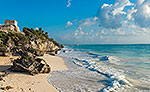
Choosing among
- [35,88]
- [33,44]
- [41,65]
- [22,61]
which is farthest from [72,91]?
[33,44]

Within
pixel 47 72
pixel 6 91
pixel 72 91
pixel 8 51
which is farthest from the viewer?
pixel 8 51

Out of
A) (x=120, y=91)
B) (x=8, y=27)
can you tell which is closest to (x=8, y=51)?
(x=120, y=91)

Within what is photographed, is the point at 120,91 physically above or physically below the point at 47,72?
below

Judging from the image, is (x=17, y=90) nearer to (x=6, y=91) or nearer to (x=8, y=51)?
(x=6, y=91)

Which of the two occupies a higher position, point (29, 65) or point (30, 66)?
point (29, 65)

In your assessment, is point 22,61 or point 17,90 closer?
point 17,90

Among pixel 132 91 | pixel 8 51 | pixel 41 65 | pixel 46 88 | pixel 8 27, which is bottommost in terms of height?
pixel 132 91

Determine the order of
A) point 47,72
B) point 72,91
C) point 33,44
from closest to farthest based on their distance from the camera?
point 72,91 < point 47,72 < point 33,44

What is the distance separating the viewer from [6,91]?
6445mm

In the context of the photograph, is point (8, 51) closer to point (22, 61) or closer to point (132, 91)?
point (22, 61)

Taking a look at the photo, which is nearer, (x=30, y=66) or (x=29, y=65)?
(x=30, y=66)

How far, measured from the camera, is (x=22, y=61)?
10789 mm

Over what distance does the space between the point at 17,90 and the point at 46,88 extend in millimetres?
2087

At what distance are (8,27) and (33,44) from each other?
95.7ft
